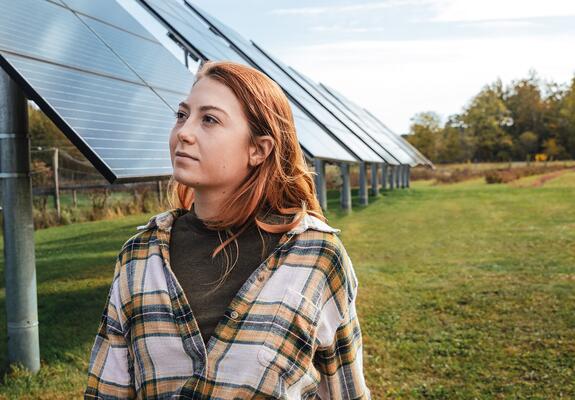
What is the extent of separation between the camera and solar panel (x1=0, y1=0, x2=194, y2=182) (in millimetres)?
3732

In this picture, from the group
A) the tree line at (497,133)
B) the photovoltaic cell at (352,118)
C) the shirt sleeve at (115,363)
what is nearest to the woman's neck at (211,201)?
the shirt sleeve at (115,363)

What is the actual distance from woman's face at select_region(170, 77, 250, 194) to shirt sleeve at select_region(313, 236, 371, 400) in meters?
0.49

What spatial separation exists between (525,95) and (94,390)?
88641 millimetres

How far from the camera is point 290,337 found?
1.92 m

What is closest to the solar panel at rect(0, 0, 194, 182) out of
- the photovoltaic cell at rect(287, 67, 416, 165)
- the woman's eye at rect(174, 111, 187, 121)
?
the woman's eye at rect(174, 111, 187, 121)

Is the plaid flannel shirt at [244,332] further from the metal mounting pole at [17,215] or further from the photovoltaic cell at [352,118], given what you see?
the photovoltaic cell at [352,118]

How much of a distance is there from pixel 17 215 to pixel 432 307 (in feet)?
16.9

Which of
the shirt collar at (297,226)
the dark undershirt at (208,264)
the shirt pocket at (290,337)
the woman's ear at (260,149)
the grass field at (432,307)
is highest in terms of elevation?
the woman's ear at (260,149)

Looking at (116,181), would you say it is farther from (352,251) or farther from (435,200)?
(435,200)

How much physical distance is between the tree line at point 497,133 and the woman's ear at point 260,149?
243ft

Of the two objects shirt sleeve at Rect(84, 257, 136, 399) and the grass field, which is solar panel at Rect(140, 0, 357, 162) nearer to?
the grass field

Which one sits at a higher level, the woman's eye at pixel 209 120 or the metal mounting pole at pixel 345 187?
the woman's eye at pixel 209 120

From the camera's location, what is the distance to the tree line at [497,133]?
74.5 m

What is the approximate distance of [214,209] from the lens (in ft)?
6.74
